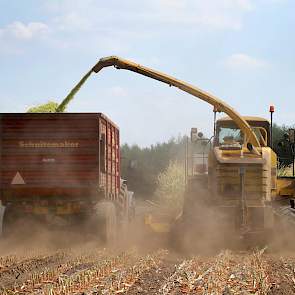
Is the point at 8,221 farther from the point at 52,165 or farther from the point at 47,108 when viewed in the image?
the point at 47,108

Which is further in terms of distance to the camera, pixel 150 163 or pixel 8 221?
pixel 150 163

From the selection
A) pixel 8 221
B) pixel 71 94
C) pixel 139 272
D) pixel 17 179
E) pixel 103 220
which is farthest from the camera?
pixel 71 94

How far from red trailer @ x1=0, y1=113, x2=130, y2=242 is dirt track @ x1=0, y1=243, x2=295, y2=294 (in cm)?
130

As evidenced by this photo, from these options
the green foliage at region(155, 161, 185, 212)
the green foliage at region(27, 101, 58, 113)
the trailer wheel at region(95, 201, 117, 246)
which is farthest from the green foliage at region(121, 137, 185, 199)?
the trailer wheel at region(95, 201, 117, 246)

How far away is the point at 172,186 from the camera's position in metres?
35.4

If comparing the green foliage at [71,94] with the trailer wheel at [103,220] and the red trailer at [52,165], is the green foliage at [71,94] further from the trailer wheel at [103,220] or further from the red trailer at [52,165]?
the trailer wheel at [103,220]

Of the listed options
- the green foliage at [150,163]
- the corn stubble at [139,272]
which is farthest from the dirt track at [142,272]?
the green foliage at [150,163]

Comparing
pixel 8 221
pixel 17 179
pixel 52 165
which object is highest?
pixel 52 165

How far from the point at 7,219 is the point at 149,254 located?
399 cm

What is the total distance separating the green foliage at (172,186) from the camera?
34444 mm

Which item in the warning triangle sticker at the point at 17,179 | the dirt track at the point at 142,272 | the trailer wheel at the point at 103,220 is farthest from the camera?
the warning triangle sticker at the point at 17,179

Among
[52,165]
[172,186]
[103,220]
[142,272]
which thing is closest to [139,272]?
[142,272]

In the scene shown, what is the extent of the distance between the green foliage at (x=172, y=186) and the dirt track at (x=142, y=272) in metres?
20.2

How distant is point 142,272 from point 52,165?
539cm
